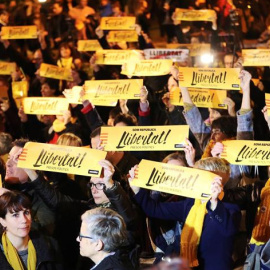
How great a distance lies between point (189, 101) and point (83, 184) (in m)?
1.22

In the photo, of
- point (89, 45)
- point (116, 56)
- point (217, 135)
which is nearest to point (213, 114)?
point (217, 135)

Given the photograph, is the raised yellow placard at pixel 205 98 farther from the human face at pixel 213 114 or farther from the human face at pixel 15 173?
the human face at pixel 15 173

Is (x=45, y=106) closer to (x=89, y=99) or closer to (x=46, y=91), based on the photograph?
(x=89, y=99)

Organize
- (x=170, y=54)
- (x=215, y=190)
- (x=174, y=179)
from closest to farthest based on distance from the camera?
(x=215, y=190)
(x=174, y=179)
(x=170, y=54)

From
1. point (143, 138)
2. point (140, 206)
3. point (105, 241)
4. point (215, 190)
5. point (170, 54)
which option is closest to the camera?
point (105, 241)

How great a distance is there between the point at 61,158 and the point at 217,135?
59.3 inches

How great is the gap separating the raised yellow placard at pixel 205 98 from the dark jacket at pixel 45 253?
2.75 meters

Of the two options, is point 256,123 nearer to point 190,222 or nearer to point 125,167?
point 125,167

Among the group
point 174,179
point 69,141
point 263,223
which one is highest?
point 174,179

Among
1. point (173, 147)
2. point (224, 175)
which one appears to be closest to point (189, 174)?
point (224, 175)

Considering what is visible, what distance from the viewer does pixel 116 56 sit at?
9305mm

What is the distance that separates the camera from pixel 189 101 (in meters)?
7.09

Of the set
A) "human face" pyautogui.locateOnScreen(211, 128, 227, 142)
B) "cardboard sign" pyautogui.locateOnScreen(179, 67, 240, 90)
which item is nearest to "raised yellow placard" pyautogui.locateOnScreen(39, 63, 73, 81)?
"cardboard sign" pyautogui.locateOnScreen(179, 67, 240, 90)

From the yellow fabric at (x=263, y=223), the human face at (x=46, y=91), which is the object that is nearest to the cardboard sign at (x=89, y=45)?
the human face at (x=46, y=91)
